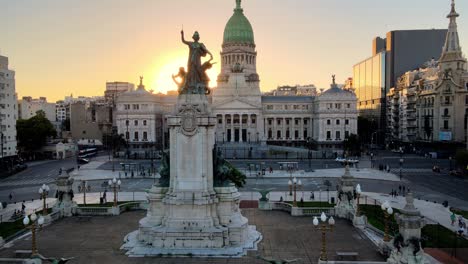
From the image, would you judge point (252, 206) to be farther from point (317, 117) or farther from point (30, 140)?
point (317, 117)

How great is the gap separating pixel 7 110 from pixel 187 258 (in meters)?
77.7

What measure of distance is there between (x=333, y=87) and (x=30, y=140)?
86438 millimetres

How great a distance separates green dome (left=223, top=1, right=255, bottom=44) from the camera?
152 m

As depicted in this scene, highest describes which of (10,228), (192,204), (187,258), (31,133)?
(31,133)

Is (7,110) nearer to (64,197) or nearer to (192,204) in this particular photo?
(64,197)

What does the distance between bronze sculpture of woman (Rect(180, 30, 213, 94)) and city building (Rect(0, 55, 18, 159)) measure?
69.4 metres

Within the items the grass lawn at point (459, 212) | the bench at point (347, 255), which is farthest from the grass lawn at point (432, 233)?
the grass lawn at point (459, 212)

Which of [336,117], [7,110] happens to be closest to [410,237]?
[7,110]

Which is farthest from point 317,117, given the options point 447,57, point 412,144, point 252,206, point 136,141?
point 252,206

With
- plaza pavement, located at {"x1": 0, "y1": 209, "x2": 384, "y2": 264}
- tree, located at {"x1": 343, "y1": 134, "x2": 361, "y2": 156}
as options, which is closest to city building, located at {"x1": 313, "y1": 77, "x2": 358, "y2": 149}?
tree, located at {"x1": 343, "y1": 134, "x2": 361, "y2": 156}

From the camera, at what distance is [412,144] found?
123188 mm

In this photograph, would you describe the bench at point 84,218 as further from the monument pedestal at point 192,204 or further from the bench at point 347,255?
the bench at point 347,255

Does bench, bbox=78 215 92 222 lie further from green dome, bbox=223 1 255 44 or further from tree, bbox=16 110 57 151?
green dome, bbox=223 1 255 44

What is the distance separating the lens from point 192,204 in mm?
29156
